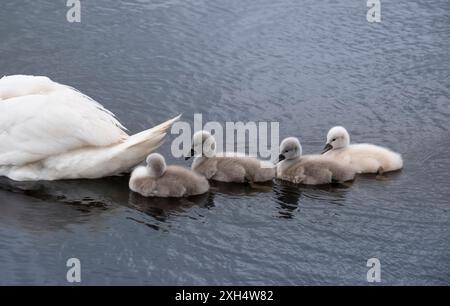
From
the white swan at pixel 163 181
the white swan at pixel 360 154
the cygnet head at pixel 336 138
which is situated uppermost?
the cygnet head at pixel 336 138

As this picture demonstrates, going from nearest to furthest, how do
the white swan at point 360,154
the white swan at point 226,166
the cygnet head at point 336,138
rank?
the white swan at point 226,166 < the white swan at point 360,154 < the cygnet head at point 336,138

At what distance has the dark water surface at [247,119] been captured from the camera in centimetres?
707

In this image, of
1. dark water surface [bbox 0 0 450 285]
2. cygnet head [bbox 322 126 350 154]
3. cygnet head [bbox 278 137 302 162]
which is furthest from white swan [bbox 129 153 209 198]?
cygnet head [bbox 322 126 350 154]

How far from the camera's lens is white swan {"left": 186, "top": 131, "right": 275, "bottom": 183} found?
8.55 m

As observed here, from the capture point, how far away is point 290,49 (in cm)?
1170

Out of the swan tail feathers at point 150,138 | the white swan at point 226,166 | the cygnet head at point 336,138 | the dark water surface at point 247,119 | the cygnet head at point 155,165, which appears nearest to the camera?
the dark water surface at point 247,119

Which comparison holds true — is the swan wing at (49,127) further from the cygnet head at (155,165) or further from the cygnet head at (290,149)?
the cygnet head at (290,149)

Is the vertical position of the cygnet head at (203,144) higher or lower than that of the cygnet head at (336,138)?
lower

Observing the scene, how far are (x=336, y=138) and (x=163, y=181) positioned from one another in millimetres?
1968

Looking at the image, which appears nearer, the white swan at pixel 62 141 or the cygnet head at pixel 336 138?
the white swan at pixel 62 141

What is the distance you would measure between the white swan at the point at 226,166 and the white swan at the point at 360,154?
76cm

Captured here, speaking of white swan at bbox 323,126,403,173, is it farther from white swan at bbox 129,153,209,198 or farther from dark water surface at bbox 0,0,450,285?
white swan at bbox 129,153,209,198

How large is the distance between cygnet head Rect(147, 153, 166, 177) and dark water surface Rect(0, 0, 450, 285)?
30 centimetres

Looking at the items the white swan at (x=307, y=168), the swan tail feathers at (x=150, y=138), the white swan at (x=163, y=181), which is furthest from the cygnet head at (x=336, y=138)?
the swan tail feathers at (x=150, y=138)
